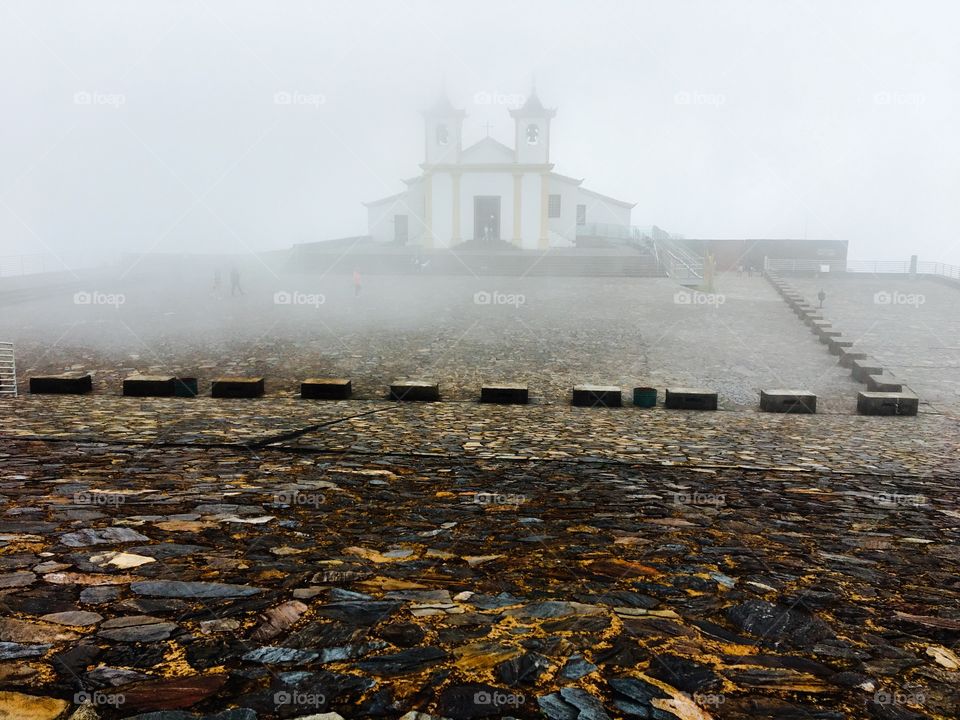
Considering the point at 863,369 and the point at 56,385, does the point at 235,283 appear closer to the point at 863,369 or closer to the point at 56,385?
the point at 56,385

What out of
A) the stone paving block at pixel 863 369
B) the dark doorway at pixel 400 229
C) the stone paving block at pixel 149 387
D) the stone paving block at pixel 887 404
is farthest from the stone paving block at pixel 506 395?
the dark doorway at pixel 400 229

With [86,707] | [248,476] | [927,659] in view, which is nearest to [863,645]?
[927,659]

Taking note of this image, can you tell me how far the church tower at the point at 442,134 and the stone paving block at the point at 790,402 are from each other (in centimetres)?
3271

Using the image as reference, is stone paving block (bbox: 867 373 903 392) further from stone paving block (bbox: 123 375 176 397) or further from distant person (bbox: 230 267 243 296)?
distant person (bbox: 230 267 243 296)

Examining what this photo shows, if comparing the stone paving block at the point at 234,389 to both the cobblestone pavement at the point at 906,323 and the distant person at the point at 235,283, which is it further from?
the distant person at the point at 235,283

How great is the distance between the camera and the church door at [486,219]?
41.2m

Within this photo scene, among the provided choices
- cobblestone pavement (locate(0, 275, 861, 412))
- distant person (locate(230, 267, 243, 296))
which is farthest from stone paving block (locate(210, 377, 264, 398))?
distant person (locate(230, 267, 243, 296))

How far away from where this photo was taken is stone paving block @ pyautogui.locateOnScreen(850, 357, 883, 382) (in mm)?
12812

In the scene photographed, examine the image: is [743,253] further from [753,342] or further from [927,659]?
[927,659]

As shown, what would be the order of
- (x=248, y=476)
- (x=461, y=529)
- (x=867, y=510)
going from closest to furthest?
(x=461, y=529) < (x=867, y=510) < (x=248, y=476)

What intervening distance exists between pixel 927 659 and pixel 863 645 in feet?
0.74

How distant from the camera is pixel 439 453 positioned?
7.08 meters

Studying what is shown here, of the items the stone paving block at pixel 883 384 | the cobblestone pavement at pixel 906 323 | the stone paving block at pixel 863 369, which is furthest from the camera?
the cobblestone pavement at pixel 906 323

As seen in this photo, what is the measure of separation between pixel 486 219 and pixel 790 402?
1265 inches
